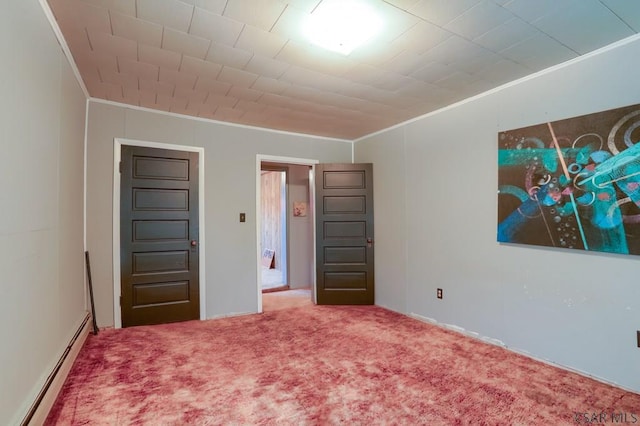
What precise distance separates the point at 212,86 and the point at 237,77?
323 mm

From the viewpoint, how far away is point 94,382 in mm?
2305

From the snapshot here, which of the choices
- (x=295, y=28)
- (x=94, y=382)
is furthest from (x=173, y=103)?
(x=94, y=382)

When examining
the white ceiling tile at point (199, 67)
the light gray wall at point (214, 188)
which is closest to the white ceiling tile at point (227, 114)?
the light gray wall at point (214, 188)

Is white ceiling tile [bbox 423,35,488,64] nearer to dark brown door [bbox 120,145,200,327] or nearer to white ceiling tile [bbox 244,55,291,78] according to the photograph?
white ceiling tile [bbox 244,55,291,78]

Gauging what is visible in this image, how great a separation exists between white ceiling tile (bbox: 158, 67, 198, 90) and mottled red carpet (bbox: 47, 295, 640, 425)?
2.45m

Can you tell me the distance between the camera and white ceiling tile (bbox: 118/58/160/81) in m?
2.45

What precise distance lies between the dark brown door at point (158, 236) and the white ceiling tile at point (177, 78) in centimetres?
105

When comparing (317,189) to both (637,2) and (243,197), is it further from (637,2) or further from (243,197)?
(637,2)

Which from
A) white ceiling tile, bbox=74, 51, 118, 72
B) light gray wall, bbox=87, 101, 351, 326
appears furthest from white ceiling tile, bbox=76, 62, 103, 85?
light gray wall, bbox=87, 101, 351, 326

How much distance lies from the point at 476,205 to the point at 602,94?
1.28 meters

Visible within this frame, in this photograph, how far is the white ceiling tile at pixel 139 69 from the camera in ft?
8.02

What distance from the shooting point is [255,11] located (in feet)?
6.01

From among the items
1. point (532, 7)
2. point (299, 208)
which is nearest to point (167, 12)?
point (532, 7)

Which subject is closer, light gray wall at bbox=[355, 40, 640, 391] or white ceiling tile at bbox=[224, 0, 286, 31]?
white ceiling tile at bbox=[224, 0, 286, 31]
